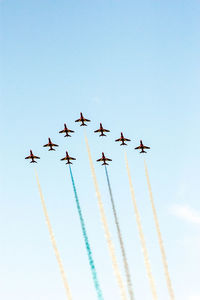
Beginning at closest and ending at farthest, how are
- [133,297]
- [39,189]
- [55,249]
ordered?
1. [133,297]
2. [55,249]
3. [39,189]

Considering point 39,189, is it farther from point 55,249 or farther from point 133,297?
point 133,297

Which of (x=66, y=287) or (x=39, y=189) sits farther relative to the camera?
(x=39, y=189)

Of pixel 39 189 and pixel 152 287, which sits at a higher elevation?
pixel 39 189

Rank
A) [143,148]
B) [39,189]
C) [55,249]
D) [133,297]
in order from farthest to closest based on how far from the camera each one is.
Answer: [143,148] → [39,189] → [55,249] → [133,297]

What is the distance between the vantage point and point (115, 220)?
106 m

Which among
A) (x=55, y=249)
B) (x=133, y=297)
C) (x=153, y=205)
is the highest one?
(x=153, y=205)

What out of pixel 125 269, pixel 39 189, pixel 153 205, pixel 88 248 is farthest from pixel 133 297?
pixel 39 189

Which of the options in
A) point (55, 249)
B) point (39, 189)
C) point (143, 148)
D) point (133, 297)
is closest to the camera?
point (133, 297)

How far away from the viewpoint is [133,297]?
95500 millimetres

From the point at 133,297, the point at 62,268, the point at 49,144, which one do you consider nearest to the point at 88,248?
the point at 62,268

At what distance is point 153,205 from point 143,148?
15.1 m

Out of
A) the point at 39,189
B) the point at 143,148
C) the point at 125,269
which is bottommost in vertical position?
the point at 125,269

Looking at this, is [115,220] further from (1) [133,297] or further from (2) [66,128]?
(2) [66,128]

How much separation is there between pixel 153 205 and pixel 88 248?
20.3 m
